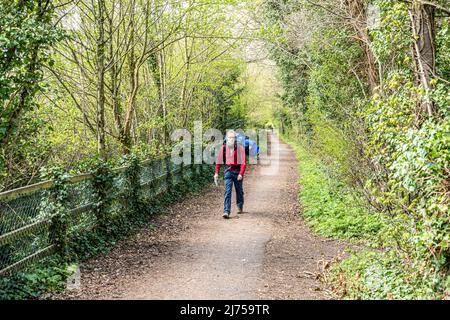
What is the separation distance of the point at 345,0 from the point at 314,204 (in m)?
5.84

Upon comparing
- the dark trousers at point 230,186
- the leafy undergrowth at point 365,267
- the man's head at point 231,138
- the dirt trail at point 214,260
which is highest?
the man's head at point 231,138

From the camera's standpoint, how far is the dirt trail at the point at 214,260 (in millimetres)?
6430

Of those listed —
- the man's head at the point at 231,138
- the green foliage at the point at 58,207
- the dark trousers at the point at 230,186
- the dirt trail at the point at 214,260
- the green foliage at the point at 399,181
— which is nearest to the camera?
the green foliage at the point at 399,181

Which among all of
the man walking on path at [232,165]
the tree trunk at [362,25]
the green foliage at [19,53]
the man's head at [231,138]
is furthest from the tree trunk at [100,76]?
the tree trunk at [362,25]

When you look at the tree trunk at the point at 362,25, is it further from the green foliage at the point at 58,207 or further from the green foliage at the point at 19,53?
the green foliage at the point at 58,207

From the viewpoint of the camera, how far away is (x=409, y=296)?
5.51 m

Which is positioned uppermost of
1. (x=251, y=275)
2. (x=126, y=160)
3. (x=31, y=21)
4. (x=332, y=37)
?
(x=332, y=37)

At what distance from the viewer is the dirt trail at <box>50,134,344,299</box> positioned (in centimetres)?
643

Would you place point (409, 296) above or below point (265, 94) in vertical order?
below

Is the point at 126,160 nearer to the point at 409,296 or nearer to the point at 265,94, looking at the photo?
the point at 409,296

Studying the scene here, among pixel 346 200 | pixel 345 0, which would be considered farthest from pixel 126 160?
pixel 345 0

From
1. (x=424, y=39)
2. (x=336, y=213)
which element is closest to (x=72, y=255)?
(x=336, y=213)

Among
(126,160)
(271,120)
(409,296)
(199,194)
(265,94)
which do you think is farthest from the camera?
(271,120)

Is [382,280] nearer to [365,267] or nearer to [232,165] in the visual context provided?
[365,267]
